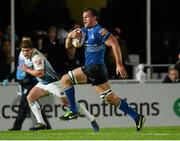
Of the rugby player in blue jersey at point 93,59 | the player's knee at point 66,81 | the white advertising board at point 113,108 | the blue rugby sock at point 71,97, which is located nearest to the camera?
the rugby player in blue jersey at point 93,59

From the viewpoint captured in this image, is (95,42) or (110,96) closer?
(95,42)

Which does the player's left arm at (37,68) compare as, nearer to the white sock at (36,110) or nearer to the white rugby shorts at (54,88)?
the white rugby shorts at (54,88)

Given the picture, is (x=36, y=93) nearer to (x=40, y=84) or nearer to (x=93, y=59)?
(x=40, y=84)

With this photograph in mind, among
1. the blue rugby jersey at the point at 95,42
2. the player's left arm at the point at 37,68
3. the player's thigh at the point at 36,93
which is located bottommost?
the player's thigh at the point at 36,93

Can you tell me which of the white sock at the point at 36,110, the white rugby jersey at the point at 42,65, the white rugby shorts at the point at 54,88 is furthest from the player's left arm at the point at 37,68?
the white sock at the point at 36,110

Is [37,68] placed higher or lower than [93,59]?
lower

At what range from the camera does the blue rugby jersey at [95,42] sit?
1673 cm

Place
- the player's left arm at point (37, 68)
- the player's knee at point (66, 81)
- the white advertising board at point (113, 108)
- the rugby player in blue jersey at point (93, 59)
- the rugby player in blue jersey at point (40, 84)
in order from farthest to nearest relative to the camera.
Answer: the white advertising board at point (113, 108) < the rugby player in blue jersey at point (40, 84) < the player's left arm at point (37, 68) < the player's knee at point (66, 81) < the rugby player in blue jersey at point (93, 59)

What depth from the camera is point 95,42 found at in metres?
16.8

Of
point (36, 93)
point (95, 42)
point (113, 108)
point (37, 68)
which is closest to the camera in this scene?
point (95, 42)

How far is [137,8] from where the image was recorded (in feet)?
79.6

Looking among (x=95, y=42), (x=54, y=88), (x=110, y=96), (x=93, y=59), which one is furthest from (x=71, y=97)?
(x=54, y=88)

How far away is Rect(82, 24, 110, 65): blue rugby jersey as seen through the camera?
1673 cm

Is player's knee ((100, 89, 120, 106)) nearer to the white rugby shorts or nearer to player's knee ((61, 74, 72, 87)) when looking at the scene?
player's knee ((61, 74, 72, 87))
